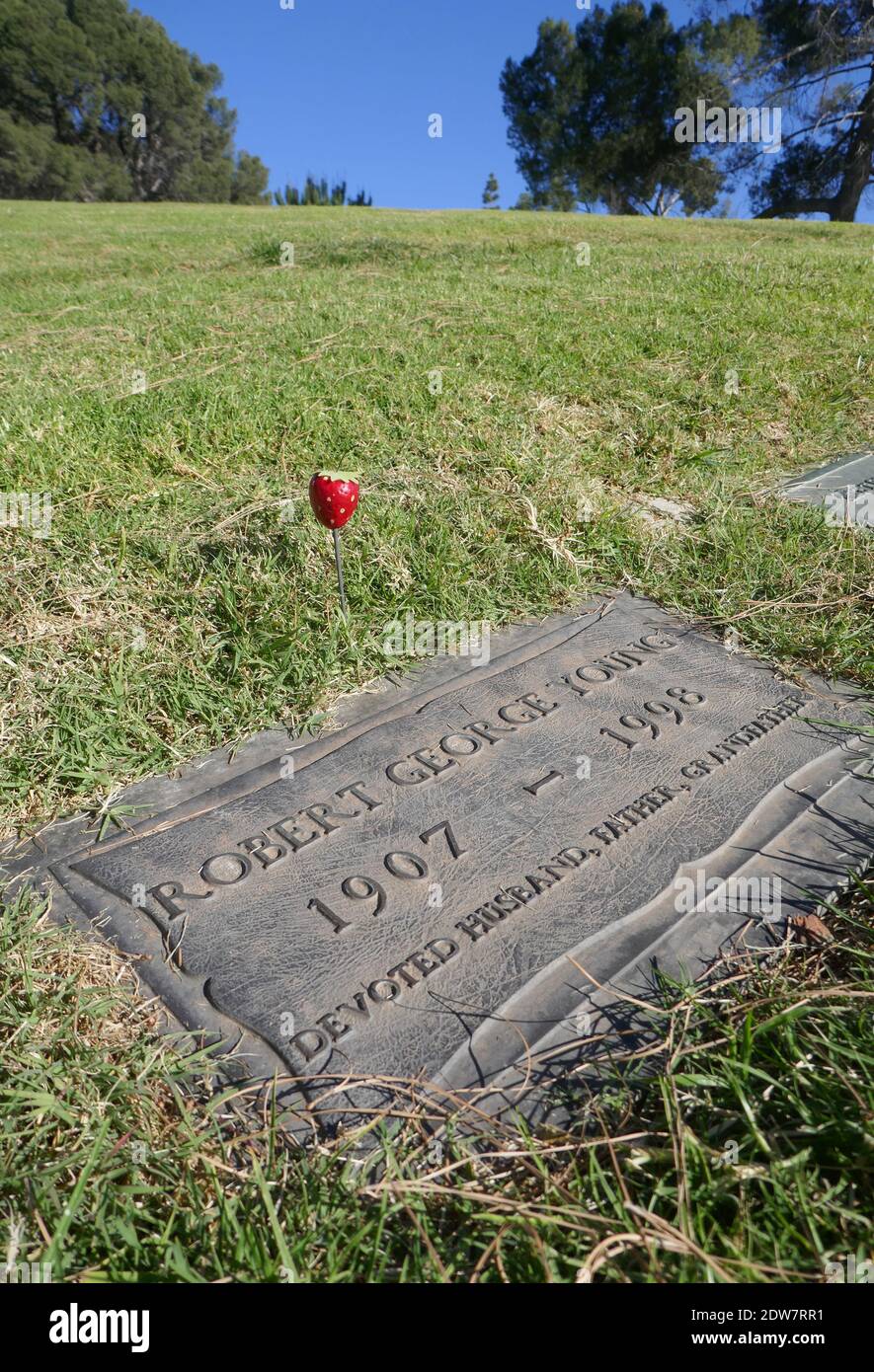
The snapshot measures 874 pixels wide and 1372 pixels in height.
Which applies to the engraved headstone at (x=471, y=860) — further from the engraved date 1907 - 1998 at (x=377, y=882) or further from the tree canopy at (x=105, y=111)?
the tree canopy at (x=105, y=111)

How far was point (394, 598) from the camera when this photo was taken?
2.87 metres

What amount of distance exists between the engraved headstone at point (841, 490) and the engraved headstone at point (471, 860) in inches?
49.8

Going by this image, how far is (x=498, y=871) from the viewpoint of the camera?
1898mm

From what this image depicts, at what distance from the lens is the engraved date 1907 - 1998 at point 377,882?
1.79m

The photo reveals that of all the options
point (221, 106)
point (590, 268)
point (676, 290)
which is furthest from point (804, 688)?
point (221, 106)

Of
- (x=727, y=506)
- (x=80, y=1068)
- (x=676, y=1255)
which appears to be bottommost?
(x=676, y=1255)

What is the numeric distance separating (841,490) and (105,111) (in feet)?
137

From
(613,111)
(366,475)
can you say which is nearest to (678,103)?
(613,111)

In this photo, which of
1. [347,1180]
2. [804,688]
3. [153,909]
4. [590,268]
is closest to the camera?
[347,1180]
